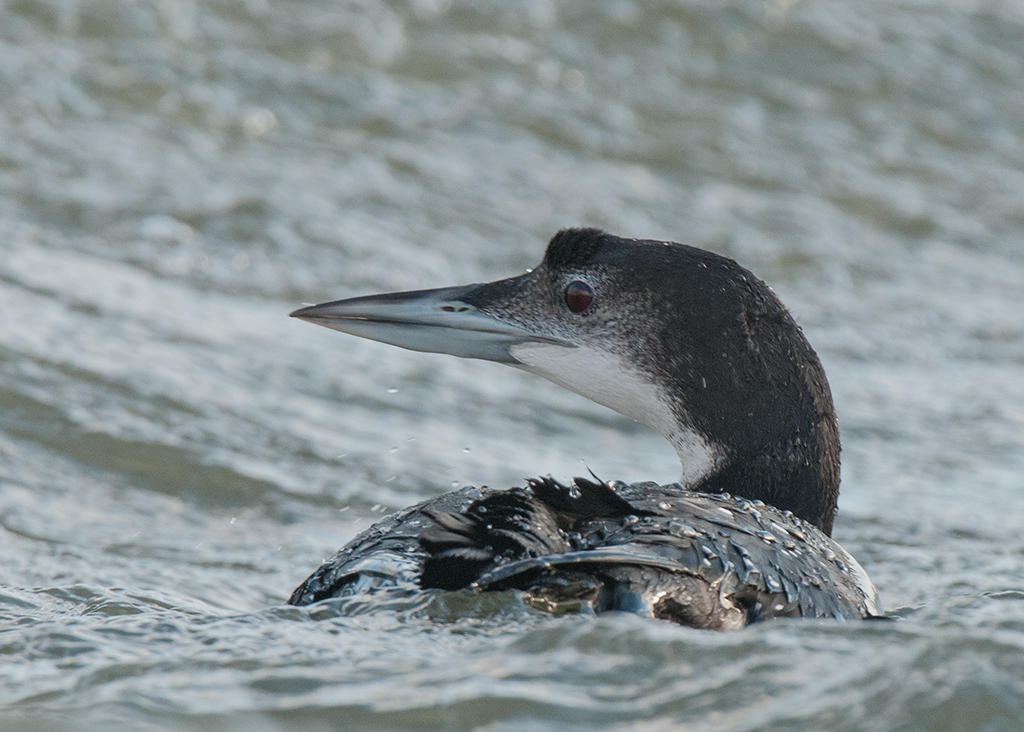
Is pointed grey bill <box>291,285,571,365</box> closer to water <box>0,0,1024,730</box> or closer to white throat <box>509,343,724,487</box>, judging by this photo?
white throat <box>509,343,724,487</box>

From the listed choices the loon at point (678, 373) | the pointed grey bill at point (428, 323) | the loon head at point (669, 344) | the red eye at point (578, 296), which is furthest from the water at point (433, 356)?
the red eye at point (578, 296)

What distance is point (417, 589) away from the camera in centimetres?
283

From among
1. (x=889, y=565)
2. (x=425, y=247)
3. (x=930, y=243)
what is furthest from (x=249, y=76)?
(x=889, y=565)

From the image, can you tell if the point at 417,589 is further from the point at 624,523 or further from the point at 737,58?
the point at 737,58

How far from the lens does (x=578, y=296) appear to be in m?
3.74

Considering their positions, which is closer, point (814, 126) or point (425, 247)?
point (425, 247)

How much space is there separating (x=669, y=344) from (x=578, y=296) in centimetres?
25

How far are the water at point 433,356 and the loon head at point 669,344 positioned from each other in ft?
1.66

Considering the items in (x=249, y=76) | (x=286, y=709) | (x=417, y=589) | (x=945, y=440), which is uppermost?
(x=249, y=76)

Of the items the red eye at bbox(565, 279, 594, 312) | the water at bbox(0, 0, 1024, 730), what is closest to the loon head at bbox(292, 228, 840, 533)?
the red eye at bbox(565, 279, 594, 312)

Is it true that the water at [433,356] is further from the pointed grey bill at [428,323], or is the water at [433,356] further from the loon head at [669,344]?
the pointed grey bill at [428,323]

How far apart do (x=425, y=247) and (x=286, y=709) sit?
4.80m

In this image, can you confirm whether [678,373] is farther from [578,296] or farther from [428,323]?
[428,323]

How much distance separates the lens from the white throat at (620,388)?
368cm
